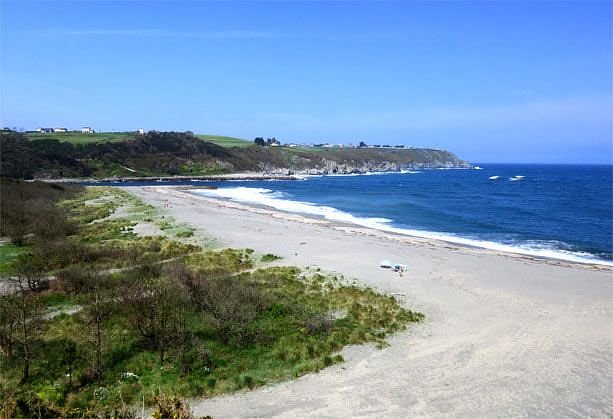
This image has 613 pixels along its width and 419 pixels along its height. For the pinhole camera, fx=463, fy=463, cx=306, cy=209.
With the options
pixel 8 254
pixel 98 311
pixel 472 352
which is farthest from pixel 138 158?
pixel 472 352

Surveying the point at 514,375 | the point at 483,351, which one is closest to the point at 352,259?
the point at 483,351

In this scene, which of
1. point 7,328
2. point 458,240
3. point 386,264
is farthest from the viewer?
point 458,240

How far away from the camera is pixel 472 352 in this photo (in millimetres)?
15766

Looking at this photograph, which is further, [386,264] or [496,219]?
[496,219]

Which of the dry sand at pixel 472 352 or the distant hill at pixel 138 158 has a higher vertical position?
the distant hill at pixel 138 158

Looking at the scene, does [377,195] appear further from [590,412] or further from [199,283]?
[590,412]

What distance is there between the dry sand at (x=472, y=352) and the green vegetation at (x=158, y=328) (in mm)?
1120

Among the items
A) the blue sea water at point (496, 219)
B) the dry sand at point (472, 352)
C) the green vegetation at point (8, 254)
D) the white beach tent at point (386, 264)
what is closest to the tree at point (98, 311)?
the dry sand at point (472, 352)

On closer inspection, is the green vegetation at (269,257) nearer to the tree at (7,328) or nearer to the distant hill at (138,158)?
the tree at (7,328)

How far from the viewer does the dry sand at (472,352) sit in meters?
12.2

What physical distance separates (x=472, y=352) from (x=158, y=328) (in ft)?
34.7

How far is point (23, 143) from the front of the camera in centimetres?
12462

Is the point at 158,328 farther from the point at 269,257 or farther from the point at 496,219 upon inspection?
the point at 496,219

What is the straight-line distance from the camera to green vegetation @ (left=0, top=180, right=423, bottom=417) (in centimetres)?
1248
